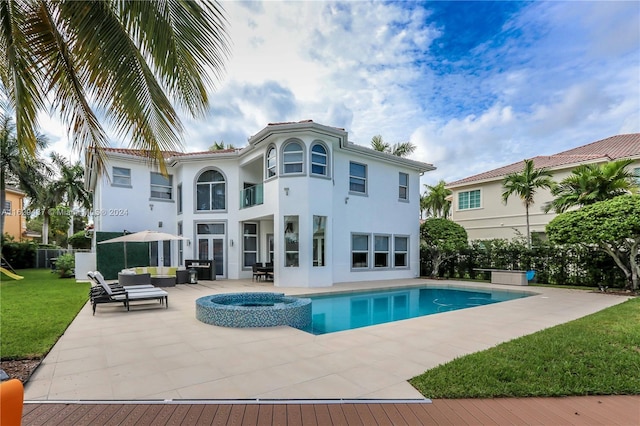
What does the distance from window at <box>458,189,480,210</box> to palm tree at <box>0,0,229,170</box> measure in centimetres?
2506

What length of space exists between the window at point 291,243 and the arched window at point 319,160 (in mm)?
2330

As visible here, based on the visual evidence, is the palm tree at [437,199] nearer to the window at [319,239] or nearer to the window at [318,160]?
the window at [318,160]

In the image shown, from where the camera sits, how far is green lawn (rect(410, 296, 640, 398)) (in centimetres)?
412

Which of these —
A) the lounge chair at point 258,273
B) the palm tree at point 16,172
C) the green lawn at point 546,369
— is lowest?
the lounge chair at point 258,273

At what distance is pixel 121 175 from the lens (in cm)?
1781

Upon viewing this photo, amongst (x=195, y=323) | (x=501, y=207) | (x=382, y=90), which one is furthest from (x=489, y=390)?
(x=501, y=207)

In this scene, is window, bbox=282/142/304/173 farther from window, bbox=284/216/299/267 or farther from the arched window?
window, bbox=284/216/299/267

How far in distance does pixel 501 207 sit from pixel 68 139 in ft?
83.1

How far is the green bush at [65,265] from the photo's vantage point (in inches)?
709

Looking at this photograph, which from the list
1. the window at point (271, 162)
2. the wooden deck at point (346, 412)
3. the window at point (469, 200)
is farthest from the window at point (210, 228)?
the window at point (469, 200)

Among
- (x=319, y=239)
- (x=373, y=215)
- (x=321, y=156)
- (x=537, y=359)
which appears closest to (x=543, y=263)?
A: (x=373, y=215)

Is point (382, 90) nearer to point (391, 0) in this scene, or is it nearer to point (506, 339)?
point (391, 0)

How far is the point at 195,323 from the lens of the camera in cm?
791

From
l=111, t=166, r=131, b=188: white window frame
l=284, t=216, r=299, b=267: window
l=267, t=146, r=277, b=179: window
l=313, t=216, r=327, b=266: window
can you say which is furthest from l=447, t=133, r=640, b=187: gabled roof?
l=111, t=166, r=131, b=188: white window frame
